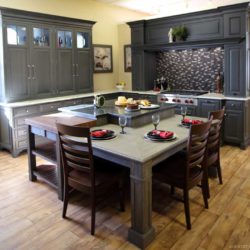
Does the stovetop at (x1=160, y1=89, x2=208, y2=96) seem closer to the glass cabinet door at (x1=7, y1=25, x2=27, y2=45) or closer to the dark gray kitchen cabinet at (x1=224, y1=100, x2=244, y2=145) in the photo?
the dark gray kitchen cabinet at (x1=224, y1=100, x2=244, y2=145)

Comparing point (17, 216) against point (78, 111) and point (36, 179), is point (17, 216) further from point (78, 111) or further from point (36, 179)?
point (78, 111)

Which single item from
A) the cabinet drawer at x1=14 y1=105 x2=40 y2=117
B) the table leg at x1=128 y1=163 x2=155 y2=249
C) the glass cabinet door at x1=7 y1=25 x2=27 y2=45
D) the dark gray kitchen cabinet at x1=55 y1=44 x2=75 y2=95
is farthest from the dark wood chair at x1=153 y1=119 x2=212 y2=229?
the glass cabinet door at x1=7 y1=25 x2=27 y2=45

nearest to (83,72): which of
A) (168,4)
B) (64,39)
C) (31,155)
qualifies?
(64,39)

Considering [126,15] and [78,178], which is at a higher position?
[126,15]

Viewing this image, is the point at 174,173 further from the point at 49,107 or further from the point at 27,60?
the point at 27,60

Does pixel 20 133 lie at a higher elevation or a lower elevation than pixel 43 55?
lower

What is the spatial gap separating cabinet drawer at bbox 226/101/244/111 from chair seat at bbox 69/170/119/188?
2.95 metres

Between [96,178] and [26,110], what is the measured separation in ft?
8.43

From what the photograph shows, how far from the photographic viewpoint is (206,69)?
18.4ft

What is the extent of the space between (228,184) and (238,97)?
6.23 feet

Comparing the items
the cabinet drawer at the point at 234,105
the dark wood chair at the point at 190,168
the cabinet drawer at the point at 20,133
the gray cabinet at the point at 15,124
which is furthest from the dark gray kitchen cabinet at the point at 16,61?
the cabinet drawer at the point at 234,105

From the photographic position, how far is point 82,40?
19.1 feet

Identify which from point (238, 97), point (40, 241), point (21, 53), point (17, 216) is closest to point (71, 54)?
point (21, 53)

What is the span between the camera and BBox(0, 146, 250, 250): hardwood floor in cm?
236
